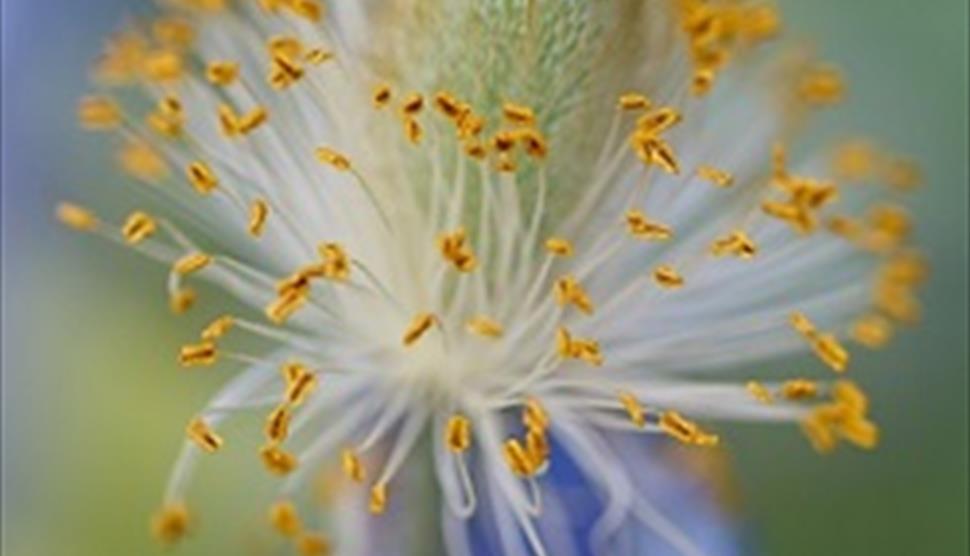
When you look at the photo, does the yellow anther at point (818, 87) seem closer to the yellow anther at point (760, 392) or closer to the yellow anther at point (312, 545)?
the yellow anther at point (760, 392)

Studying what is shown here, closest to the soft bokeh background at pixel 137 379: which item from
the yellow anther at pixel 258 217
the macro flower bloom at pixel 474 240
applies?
the macro flower bloom at pixel 474 240

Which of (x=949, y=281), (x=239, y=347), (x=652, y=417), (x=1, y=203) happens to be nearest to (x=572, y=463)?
(x=652, y=417)

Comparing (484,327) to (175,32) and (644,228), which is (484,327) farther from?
(175,32)

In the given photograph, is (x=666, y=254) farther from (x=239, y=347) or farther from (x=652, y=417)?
(x=239, y=347)

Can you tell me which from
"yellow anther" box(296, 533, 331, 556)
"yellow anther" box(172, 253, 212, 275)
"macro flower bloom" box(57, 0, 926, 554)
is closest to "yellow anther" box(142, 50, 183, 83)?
"macro flower bloom" box(57, 0, 926, 554)

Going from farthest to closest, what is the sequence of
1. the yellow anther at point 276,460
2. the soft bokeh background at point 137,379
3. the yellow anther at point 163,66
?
the soft bokeh background at point 137,379 → the yellow anther at point 163,66 → the yellow anther at point 276,460

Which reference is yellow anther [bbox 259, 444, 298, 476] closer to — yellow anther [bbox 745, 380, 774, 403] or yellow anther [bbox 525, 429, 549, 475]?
yellow anther [bbox 525, 429, 549, 475]
